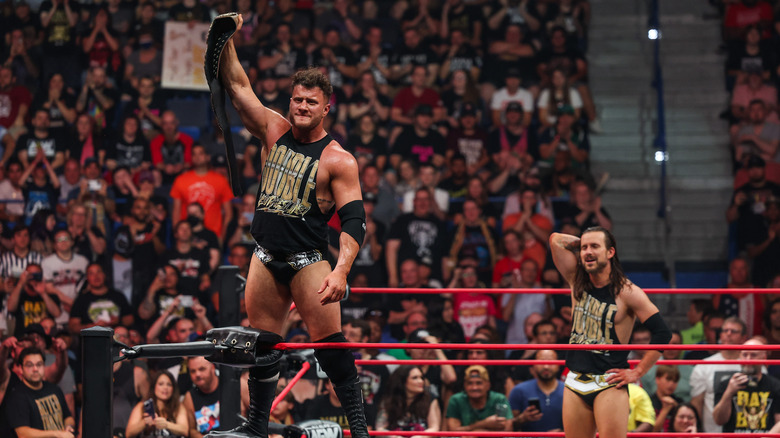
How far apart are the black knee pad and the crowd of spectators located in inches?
88.2

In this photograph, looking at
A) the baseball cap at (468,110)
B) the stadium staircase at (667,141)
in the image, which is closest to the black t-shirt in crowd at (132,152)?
the baseball cap at (468,110)

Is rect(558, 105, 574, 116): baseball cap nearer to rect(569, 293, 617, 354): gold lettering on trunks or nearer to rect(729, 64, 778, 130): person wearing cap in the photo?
rect(729, 64, 778, 130): person wearing cap

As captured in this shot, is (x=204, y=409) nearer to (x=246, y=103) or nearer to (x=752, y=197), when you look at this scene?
(x=246, y=103)

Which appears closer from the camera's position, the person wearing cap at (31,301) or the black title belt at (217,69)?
the black title belt at (217,69)

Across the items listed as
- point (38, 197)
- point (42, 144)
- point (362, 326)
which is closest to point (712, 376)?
point (362, 326)

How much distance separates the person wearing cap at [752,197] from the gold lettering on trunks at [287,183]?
17.0ft

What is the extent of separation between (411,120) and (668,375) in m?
3.53

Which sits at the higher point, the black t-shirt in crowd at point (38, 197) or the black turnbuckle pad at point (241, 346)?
the black t-shirt in crowd at point (38, 197)

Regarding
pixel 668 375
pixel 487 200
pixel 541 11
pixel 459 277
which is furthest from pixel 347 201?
pixel 541 11

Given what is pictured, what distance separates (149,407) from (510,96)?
14.7ft

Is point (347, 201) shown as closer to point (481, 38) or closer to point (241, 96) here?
point (241, 96)

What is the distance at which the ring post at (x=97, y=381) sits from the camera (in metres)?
3.01

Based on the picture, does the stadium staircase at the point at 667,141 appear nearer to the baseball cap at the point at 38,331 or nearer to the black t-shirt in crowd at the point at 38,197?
the baseball cap at the point at 38,331

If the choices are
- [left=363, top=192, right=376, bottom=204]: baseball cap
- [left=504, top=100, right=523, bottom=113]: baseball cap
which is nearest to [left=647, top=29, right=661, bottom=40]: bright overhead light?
[left=504, top=100, right=523, bottom=113]: baseball cap
